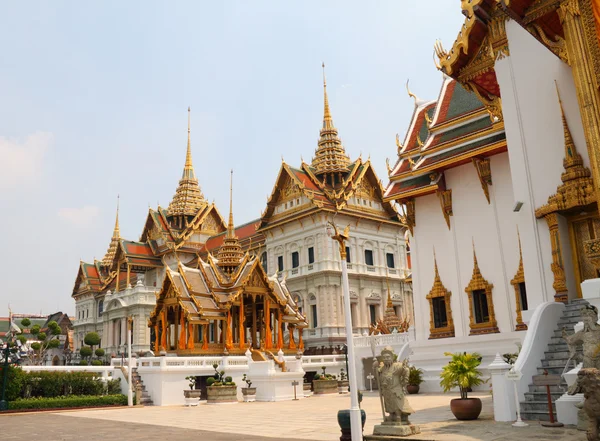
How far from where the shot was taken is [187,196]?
59062mm

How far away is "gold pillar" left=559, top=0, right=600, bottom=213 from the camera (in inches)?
389

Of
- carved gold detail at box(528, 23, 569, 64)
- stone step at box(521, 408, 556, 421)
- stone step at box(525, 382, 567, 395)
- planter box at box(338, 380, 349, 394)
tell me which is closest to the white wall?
carved gold detail at box(528, 23, 569, 64)

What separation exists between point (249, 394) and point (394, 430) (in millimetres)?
13114

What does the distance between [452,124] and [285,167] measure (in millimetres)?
21900

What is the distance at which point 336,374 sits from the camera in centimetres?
2680

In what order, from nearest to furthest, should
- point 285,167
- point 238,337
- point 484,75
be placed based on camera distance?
point 484,75 < point 238,337 < point 285,167

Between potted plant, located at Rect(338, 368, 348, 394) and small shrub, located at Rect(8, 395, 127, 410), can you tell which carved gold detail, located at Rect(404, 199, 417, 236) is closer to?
potted plant, located at Rect(338, 368, 348, 394)

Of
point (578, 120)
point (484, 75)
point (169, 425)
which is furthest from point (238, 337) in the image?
point (578, 120)

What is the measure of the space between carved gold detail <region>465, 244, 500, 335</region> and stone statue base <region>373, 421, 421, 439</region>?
35.1 ft

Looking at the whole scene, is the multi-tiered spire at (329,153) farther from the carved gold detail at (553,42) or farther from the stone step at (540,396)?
the stone step at (540,396)

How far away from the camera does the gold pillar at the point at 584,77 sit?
9.88 meters

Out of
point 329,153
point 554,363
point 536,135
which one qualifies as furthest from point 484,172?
point 329,153

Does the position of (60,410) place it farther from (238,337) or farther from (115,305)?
(115,305)

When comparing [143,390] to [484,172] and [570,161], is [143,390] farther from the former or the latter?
[570,161]
